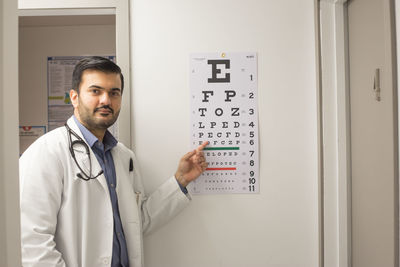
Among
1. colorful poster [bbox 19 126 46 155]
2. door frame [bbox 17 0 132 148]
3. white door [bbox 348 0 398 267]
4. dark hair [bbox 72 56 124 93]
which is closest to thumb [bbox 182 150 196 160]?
door frame [bbox 17 0 132 148]

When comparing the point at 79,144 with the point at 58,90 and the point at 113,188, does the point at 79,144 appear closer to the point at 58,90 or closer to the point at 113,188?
the point at 113,188

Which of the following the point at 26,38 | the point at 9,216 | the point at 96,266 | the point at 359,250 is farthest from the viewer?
the point at 26,38

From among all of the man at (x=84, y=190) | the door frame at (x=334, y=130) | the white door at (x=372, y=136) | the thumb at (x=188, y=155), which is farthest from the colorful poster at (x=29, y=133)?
the white door at (x=372, y=136)

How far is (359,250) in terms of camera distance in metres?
1.29

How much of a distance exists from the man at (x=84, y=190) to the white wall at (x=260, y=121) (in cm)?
19

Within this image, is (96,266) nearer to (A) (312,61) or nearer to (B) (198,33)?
(B) (198,33)

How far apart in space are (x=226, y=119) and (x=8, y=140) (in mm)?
1100

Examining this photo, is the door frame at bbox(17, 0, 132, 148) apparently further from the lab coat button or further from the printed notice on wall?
the printed notice on wall

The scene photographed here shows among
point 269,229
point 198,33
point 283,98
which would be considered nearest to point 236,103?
point 283,98

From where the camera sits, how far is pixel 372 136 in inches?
43.0

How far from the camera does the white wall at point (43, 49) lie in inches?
92.6

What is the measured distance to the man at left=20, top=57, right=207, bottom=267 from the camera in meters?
1.05

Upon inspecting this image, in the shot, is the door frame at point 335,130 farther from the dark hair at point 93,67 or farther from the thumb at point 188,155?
the dark hair at point 93,67

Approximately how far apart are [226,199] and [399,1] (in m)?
1.05
